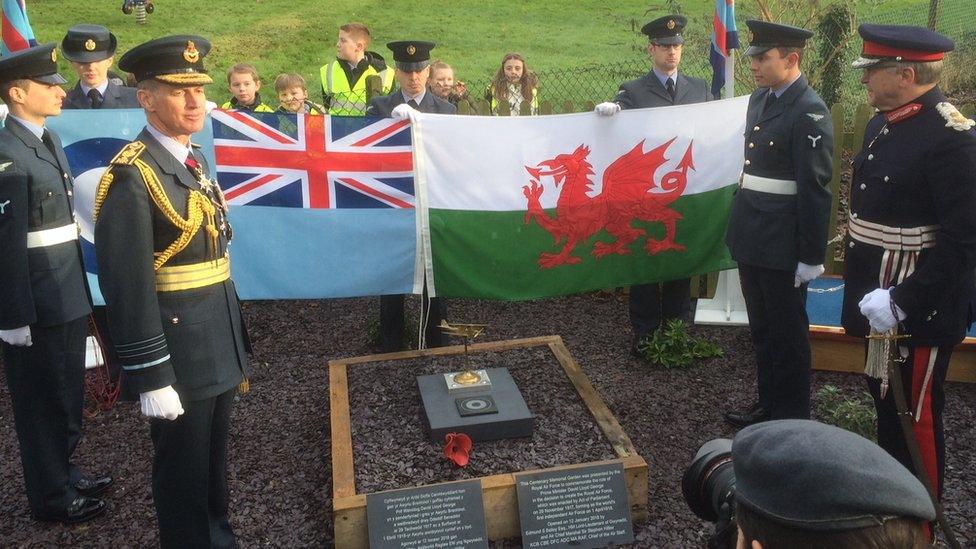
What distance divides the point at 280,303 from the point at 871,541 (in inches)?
232

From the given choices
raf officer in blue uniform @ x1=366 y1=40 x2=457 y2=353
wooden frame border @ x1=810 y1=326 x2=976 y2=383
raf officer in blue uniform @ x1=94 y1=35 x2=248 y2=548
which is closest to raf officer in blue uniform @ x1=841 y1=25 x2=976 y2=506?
wooden frame border @ x1=810 y1=326 x2=976 y2=383

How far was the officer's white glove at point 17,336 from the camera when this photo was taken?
136 inches

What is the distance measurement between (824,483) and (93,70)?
5.72 m

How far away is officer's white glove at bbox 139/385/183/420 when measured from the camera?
9.11ft

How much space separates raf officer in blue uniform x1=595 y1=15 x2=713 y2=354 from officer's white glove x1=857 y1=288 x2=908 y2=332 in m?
2.26

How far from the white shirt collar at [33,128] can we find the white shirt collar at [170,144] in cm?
107

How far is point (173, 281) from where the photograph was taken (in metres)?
2.92

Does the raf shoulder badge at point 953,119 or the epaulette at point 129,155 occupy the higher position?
the raf shoulder badge at point 953,119

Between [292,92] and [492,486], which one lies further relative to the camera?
[292,92]

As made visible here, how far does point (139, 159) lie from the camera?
2775 millimetres

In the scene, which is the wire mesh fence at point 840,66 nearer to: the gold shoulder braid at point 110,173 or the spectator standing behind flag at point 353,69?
the spectator standing behind flag at point 353,69

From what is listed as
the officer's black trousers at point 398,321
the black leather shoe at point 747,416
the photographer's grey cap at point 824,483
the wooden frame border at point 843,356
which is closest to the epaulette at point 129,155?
the photographer's grey cap at point 824,483

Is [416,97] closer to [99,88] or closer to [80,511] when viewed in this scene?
[99,88]

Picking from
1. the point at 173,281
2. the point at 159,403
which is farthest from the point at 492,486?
the point at 173,281
